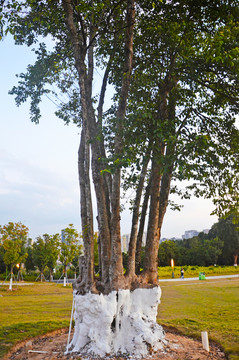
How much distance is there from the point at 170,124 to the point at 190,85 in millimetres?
2747

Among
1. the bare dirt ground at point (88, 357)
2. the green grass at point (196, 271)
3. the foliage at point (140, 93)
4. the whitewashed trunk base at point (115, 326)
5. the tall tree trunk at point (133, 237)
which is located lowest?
the green grass at point (196, 271)

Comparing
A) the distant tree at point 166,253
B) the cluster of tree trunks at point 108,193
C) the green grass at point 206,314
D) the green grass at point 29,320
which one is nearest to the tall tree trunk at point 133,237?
the cluster of tree trunks at point 108,193

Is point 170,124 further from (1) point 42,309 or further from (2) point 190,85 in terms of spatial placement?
(1) point 42,309

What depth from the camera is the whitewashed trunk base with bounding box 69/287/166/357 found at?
628cm

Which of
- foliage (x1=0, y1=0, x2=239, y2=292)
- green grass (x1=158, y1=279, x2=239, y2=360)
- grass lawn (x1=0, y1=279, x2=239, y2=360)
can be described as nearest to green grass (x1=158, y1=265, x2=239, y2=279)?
green grass (x1=158, y1=279, x2=239, y2=360)

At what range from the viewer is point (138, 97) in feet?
25.7

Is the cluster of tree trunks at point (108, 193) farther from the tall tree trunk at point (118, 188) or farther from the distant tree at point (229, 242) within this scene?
the distant tree at point (229, 242)

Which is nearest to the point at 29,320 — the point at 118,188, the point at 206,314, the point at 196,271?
the point at 206,314

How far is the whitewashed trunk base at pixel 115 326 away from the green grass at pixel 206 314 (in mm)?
1774

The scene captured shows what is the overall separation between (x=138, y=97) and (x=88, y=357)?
19.7 feet

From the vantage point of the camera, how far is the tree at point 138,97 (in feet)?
21.1

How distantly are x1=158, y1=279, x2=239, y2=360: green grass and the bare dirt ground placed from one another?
444 mm

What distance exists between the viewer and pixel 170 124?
19.8 ft

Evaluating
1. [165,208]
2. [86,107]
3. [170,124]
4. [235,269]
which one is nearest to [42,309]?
[165,208]
